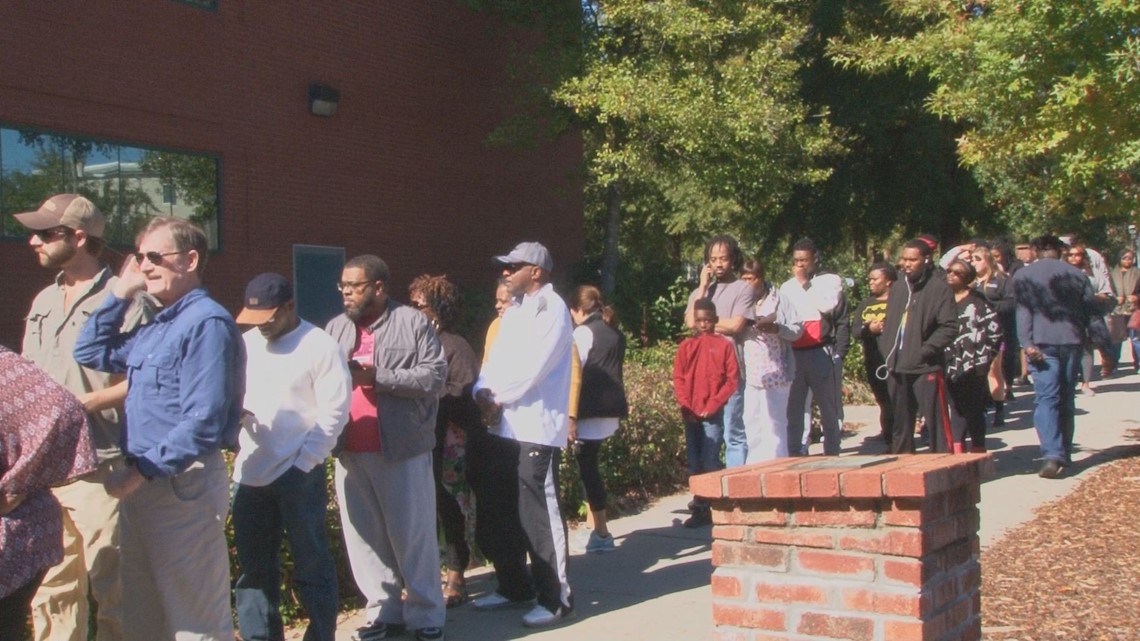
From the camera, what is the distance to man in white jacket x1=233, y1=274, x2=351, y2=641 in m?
5.44

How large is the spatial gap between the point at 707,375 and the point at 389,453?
306 cm

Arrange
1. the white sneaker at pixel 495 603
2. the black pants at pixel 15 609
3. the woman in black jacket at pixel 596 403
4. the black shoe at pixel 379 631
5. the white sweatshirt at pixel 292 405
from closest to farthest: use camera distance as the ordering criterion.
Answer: the black pants at pixel 15 609 < the white sweatshirt at pixel 292 405 < the black shoe at pixel 379 631 < the white sneaker at pixel 495 603 < the woman in black jacket at pixel 596 403

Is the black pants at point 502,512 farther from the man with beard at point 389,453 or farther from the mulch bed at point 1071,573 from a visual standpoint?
the mulch bed at point 1071,573

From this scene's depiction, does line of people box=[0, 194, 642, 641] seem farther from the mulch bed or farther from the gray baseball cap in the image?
the mulch bed

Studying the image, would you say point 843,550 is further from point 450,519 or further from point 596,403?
point 596,403

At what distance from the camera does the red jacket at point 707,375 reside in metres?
8.51

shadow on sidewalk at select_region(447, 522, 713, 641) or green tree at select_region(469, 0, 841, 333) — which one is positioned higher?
green tree at select_region(469, 0, 841, 333)

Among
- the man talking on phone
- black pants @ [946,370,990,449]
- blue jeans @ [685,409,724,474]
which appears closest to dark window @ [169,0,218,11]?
the man talking on phone

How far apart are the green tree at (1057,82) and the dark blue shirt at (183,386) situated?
628 cm

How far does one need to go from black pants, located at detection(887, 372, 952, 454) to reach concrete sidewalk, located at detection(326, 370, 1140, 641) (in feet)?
2.00

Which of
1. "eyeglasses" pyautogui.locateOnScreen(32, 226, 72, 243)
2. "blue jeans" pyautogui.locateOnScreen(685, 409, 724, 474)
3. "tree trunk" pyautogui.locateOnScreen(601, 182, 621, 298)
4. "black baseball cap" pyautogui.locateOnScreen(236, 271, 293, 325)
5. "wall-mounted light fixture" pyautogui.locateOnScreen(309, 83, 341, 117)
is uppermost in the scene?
"wall-mounted light fixture" pyautogui.locateOnScreen(309, 83, 341, 117)

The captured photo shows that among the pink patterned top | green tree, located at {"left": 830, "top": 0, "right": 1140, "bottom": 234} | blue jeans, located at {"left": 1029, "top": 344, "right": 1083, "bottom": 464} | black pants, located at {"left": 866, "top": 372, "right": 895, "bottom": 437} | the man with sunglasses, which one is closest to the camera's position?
the pink patterned top

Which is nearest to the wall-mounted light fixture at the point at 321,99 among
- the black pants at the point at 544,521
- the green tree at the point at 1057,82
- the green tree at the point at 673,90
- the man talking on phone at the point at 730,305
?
the green tree at the point at 673,90

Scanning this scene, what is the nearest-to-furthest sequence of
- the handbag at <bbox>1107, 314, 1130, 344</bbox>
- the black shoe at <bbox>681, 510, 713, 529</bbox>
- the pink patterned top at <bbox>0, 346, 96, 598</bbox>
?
the pink patterned top at <bbox>0, 346, 96, 598</bbox>, the black shoe at <bbox>681, 510, 713, 529</bbox>, the handbag at <bbox>1107, 314, 1130, 344</bbox>
